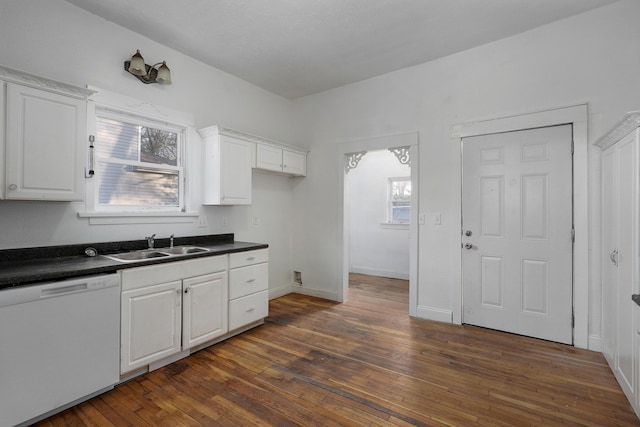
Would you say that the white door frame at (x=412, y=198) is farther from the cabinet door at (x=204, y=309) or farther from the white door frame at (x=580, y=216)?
the cabinet door at (x=204, y=309)

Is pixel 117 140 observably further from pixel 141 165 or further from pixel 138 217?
pixel 138 217

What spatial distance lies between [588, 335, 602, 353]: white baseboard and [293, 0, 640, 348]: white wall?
0.01m

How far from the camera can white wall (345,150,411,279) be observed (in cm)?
576

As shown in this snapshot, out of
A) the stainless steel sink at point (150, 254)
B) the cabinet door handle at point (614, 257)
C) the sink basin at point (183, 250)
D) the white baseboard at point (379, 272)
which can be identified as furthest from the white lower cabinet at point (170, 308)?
the white baseboard at point (379, 272)

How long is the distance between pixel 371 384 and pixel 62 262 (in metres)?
2.44

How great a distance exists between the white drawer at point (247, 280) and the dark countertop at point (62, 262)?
26 centimetres

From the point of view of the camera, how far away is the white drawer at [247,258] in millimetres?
3038

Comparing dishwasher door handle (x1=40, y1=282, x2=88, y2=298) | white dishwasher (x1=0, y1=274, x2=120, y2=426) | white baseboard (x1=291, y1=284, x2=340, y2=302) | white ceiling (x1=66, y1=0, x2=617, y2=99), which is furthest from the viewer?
white baseboard (x1=291, y1=284, x2=340, y2=302)

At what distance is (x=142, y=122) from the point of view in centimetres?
300

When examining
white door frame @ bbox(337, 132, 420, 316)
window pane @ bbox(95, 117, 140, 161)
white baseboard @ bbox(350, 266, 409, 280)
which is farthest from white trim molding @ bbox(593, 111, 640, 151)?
window pane @ bbox(95, 117, 140, 161)

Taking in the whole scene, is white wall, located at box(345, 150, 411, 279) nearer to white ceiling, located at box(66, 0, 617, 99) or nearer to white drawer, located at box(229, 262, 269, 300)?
white ceiling, located at box(66, 0, 617, 99)

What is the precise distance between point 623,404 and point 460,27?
10.6 feet

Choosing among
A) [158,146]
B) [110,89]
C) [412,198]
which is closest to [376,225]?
[412,198]

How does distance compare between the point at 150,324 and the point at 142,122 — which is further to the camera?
the point at 142,122
